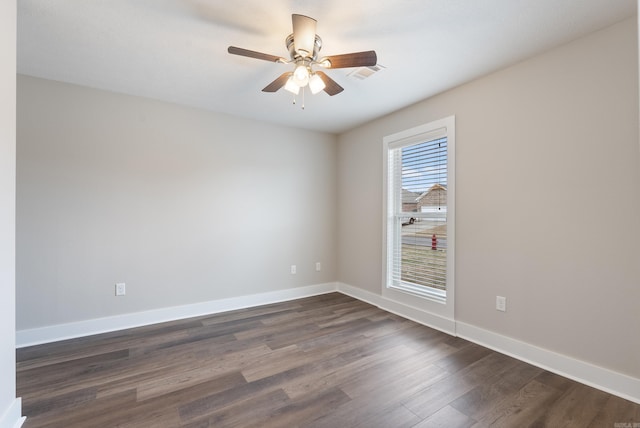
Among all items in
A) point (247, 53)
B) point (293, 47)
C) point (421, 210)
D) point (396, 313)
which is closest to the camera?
point (247, 53)

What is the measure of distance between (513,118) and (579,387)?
6.90 ft

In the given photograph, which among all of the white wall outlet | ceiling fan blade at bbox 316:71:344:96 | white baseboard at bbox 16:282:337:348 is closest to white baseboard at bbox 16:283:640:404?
white baseboard at bbox 16:282:337:348

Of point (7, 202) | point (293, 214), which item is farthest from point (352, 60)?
point (293, 214)

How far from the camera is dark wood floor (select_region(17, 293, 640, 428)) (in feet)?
5.54

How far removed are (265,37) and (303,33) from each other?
51 cm

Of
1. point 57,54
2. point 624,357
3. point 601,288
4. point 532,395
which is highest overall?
point 57,54

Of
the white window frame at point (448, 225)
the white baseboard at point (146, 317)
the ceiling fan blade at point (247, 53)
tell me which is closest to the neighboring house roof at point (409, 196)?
the white window frame at point (448, 225)

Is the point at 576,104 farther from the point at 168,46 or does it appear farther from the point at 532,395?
the point at 168,46

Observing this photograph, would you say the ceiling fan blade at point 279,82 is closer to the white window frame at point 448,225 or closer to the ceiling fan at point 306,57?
the ceiling fan at point 306,57

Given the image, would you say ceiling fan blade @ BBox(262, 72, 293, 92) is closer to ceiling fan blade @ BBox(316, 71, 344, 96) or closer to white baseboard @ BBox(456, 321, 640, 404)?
ceiling fan blade @ BBox(316, 71, 344, 96)

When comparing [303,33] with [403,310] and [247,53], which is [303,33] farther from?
[403,310]

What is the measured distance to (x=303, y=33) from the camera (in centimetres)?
170

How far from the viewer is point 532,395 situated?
1.89m

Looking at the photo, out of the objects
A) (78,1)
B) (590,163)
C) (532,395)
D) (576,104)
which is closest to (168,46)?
(78,1)
